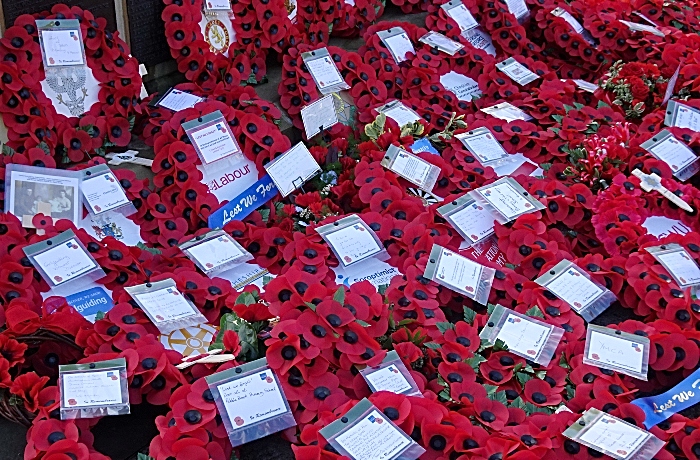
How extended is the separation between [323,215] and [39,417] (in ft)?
3.78

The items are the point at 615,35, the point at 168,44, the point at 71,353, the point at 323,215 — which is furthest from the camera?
the point at 615,35

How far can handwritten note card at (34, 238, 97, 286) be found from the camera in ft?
6.73

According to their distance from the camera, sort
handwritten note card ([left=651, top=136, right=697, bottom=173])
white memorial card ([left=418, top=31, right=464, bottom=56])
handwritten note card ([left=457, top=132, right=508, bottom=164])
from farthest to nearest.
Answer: white memorial card ([left=418, top=31, right=464, bottom=56]), handwritten note card ([left=457, top=132, right=508, bottom=164]), handwritten note card ([left=651, top=136, right=697, bottom=173])

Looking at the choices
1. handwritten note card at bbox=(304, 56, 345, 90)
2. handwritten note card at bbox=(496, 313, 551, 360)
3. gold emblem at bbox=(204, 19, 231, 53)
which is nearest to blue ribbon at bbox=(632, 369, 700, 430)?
handwritten note card at bbox=(496, 313, 551, 360)

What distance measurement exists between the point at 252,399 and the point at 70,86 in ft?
4.71

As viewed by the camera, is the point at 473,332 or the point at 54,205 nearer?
the point at 473,332

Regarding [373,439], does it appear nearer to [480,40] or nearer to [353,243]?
[353,243]

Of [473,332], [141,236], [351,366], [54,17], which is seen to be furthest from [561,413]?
[54,17]

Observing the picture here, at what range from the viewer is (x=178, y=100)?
2863 mm

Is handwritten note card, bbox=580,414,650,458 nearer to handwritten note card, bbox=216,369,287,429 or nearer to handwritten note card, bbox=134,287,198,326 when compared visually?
handwritten note card, bbox=216,369,287,429

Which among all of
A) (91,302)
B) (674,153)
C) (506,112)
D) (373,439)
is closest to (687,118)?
(674,153)

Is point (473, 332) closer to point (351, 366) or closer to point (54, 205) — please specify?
point (351, 366)

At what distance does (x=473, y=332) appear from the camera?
194 centimetres

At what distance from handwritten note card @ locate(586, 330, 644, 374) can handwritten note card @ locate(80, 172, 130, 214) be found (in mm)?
1452
